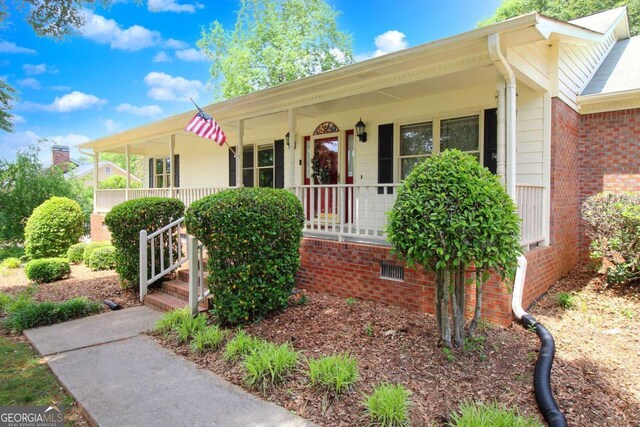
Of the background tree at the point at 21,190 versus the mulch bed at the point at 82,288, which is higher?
the background tree at the point at 21,190

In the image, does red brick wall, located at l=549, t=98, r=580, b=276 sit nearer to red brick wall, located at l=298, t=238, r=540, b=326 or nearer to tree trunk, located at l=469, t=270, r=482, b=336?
red brick wall, located at l=298, t=238, r=540, b=326

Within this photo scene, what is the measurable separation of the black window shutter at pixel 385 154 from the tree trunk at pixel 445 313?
3944 millimetres

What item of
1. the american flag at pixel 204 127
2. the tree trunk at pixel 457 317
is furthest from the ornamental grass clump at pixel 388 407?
the american flag at pixel 204 127

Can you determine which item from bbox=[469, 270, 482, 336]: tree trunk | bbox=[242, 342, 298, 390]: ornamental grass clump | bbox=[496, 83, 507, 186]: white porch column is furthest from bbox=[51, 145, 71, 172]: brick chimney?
bbox=[469, 270, 482, 336]: tree trunk

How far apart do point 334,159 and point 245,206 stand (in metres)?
4.48

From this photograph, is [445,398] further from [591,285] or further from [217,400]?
[591,285]

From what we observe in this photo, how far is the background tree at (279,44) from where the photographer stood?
22719mm

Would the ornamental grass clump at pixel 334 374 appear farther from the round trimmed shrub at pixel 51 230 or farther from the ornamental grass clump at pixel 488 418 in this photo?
the round trimmed shrub at pixel 51 230

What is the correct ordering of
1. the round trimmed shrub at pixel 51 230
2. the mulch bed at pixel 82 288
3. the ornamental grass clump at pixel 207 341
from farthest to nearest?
the round trimmed shrub at pixel 51 230, the mulch bed at pixel 82 288, the ornamental grass clump at pixel 207 341

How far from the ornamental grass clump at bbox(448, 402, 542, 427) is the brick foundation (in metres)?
12.5

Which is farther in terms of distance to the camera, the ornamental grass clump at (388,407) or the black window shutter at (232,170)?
the black window shutter at (232,170)

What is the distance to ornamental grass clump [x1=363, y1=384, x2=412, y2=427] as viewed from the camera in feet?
8.89

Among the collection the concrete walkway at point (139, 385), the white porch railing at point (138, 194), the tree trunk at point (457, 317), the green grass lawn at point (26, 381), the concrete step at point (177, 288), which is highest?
the white porch railing at point (138, 194)

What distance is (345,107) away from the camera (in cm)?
784
